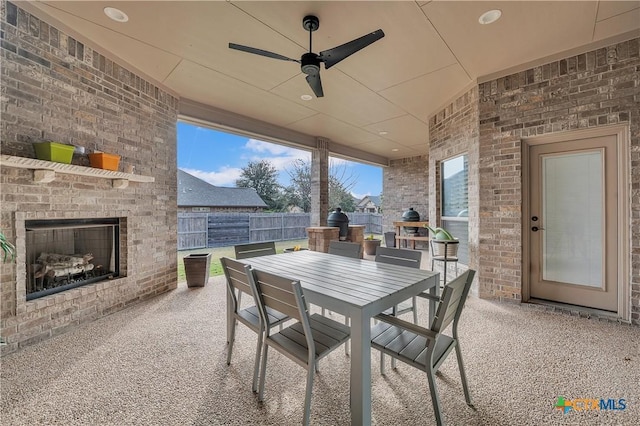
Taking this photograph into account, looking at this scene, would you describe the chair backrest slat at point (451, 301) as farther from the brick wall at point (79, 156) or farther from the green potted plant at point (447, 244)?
the brick wall at point (79, 156)

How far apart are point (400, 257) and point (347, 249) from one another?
0.58 metres

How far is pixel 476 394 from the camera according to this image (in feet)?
5.98

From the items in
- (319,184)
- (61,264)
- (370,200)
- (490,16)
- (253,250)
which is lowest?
(61,264)

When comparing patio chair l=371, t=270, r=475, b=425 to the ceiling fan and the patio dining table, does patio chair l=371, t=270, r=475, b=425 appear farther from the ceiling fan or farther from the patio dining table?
the ceiling fan

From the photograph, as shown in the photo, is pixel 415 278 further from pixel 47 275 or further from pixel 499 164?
A: pixel 47 275

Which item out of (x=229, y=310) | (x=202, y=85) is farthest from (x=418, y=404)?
(x=202, y=85)

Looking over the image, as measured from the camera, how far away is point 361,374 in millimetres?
1423

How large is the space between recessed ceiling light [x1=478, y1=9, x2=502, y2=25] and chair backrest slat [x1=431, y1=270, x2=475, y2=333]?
7.36 ft

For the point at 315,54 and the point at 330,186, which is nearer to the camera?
the point at 315,54

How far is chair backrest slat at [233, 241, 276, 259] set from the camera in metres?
2.96

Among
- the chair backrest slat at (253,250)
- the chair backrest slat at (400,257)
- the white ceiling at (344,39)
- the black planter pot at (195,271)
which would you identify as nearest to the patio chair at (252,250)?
the chair backrest slat at (253,250)

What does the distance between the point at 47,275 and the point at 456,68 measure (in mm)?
4985

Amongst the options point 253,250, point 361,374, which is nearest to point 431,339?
point 361,374

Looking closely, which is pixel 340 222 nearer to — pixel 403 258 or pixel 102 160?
pixel 403 258
